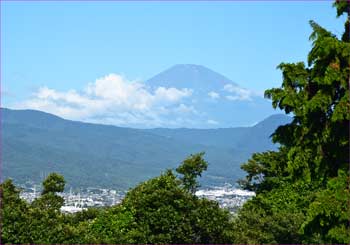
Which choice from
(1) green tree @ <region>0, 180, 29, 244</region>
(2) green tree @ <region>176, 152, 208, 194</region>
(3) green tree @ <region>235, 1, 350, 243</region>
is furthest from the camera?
(2) green tree @ <region>176, 152, 208, 194</region>

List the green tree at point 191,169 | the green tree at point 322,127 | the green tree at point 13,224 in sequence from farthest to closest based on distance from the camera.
Result: the green tree at point 191,169
the green tree at point 13,224
the green tree at point 322,127

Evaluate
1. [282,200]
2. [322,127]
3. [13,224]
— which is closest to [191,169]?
[282,200]

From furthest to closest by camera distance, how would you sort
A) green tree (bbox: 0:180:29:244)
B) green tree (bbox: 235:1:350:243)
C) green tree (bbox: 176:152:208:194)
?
green tree (bbox: 176:152:208:194) → green tree (bbox: 0:180:29:244) → green tree (bbox: 235:1:350:243)

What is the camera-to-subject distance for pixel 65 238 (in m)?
16.8

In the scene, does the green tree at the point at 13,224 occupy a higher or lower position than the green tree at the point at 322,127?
lower

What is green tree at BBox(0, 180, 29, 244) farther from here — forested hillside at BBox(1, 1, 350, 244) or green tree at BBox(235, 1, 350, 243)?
green tree at BBox(235, 1, 350, 243)

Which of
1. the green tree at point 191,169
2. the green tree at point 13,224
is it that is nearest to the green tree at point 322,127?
the green tree at point 13,224

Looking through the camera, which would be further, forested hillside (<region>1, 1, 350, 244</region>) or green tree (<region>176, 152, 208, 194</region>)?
green tree (<region>176, 152, 208, 194</region>)

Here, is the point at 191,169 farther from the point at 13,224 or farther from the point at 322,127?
the point at 322,127

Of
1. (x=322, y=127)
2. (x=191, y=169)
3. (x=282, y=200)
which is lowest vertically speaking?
(x=282, y=200)

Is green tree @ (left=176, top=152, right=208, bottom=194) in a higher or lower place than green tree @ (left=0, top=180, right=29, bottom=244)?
higher

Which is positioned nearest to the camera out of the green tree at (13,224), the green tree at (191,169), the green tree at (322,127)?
the green tree at (322,127)

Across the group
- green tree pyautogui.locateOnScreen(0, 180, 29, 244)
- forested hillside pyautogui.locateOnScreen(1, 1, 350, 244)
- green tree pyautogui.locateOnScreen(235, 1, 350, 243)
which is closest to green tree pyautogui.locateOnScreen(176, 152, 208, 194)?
forested hillside pyautogui.locateOnScreen(1, 1, 350, 244)

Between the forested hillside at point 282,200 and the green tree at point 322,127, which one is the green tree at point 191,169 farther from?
the green tree at point 322,127
